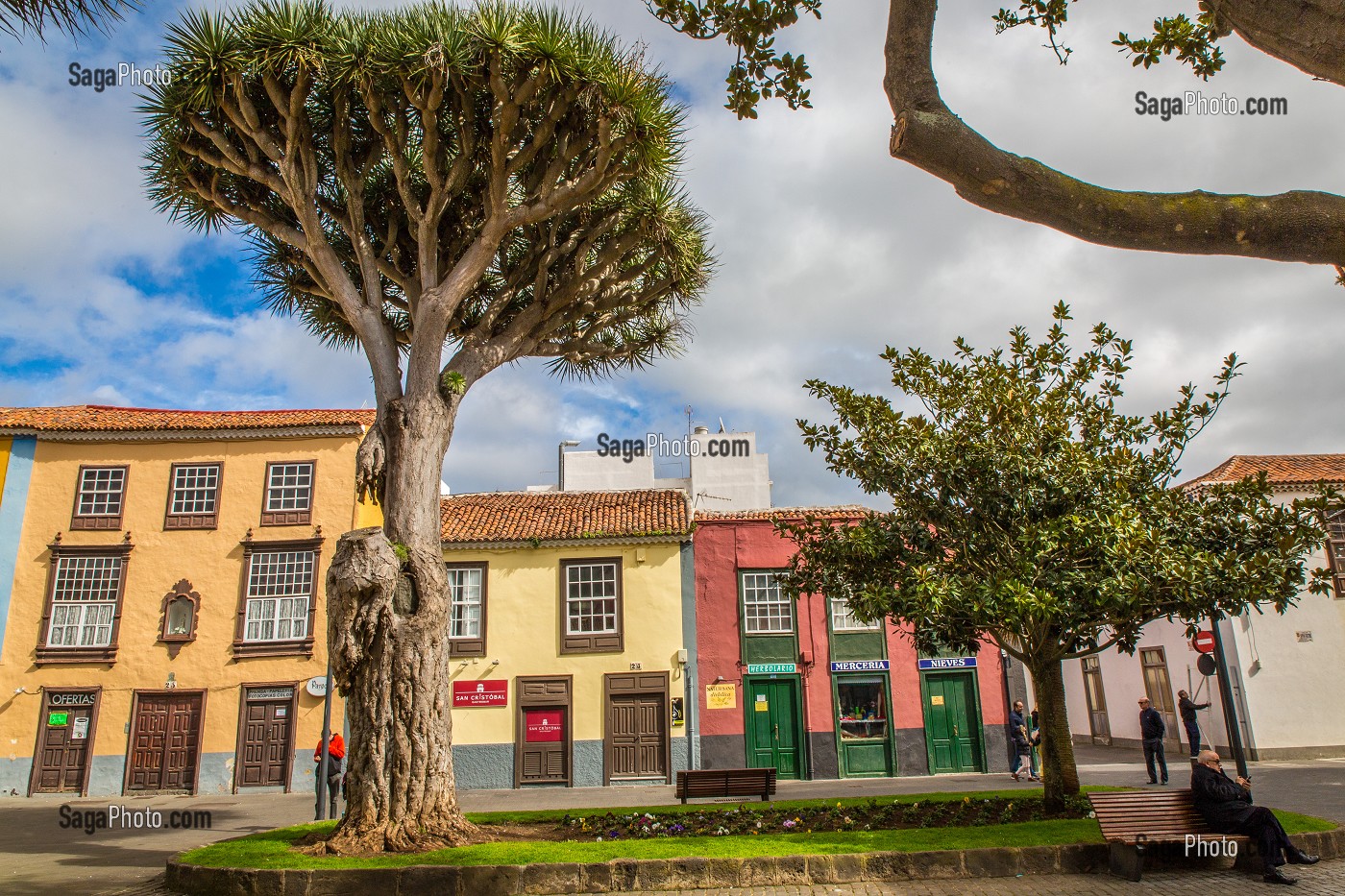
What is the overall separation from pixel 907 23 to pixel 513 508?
70.8 feet

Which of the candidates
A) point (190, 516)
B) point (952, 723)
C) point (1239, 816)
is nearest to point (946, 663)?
point (952, 723)

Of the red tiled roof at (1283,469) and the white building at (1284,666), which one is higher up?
the red tiled roof at (1283,469)

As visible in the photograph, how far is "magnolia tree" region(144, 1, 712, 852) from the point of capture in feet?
32.9

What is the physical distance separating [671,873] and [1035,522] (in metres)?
5.83

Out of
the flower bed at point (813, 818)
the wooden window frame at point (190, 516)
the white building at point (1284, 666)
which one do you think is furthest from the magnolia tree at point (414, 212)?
the white building at point (1284, 666)

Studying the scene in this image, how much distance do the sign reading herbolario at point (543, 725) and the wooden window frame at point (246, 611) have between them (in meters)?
5.52

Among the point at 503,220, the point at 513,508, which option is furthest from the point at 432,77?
the point at 513,508

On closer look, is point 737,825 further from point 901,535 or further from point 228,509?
point 228,509

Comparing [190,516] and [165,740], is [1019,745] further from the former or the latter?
[190,516]

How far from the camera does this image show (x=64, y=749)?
2095 centimetres

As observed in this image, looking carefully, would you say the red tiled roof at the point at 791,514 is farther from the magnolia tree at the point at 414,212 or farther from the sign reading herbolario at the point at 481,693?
the magnolia tree at the point at 414,212

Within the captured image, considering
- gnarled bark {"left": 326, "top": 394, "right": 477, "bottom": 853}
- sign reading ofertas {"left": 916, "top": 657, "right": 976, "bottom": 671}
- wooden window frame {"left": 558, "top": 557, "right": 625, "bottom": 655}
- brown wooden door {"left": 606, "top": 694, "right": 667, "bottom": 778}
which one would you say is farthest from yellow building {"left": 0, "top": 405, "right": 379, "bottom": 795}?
sign reading ofertas {"left": 916, "top": 657, "right": 976, "bottom": 671}

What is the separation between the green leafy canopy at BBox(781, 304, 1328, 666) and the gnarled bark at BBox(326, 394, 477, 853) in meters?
5.04

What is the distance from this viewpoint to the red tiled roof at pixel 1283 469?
853 inches
